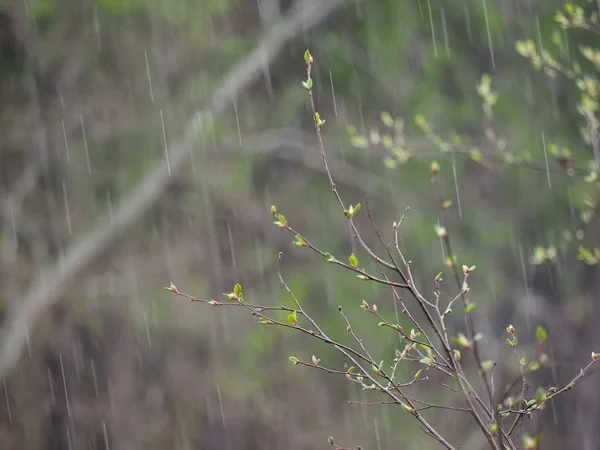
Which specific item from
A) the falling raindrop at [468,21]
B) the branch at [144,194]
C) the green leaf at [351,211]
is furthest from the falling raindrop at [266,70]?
the green leaf at [351,211]

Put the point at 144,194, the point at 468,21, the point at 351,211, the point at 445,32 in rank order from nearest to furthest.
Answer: the point at 351,211 < the point at 144,194 < the point at 468,21 < the point at 445,32

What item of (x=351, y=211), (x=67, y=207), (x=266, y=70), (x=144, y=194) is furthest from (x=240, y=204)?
(x=351, y=211)

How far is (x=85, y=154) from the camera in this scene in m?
6.68

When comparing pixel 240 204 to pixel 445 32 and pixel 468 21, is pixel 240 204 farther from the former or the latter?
pixel 468 21

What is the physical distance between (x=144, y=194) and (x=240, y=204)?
1447 millimetres

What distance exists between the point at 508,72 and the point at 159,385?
5836 mm

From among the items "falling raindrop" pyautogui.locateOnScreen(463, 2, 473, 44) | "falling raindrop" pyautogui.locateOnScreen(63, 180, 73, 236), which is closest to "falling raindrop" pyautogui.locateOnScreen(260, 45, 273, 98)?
"falling raindrop" pyautogui.locateOnScreen(463, 2, 473, 44)

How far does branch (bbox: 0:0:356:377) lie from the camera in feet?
19.6

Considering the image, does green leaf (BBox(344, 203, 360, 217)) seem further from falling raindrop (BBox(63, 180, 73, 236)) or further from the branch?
falling raindrop (BBox(63, 180, 73, 236))

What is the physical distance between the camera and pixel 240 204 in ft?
24.9

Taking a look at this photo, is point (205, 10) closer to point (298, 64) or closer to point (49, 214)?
point (298, 64)

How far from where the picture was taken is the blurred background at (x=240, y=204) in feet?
21.0

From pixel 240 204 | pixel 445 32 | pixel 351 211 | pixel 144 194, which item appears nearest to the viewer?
pixel 351 211

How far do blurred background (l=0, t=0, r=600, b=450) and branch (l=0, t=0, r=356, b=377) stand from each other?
24 millimetres
